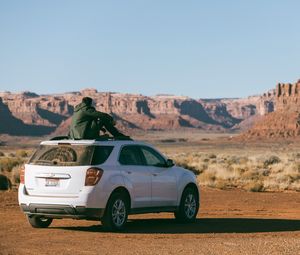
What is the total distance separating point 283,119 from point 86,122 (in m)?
138

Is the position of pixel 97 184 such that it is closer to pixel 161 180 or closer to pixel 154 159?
pixel 161 180

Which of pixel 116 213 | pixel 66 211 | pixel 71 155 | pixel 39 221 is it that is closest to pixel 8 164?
pixel 39 221

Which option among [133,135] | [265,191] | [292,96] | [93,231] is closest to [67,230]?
[93,231]

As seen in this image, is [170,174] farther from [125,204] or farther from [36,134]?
[36,134]

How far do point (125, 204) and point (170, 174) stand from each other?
1.54 metres

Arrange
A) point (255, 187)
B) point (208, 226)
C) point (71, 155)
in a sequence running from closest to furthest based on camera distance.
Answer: point (71, 155) → point (208, 226) → point (255, 187)

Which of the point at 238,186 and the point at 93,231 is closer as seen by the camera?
the point at 93,231

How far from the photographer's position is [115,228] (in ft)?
44.2

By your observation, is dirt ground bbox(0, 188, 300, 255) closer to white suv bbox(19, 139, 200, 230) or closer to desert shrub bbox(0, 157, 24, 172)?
white suv bbox(19, 139, 200, 230)

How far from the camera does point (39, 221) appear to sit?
46.3ft

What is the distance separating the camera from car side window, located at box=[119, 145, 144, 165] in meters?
13.9

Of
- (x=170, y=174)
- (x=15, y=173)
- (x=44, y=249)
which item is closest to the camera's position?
(x=44, y=249)

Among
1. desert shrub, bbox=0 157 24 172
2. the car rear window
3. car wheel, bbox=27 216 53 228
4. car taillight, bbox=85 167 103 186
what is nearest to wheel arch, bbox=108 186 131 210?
car taillight, bbox=85 167 103 186

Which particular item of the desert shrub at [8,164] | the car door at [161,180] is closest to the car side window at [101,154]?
the car door at [161,180]
